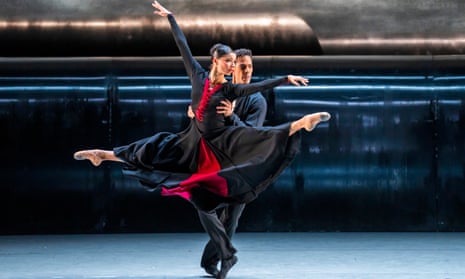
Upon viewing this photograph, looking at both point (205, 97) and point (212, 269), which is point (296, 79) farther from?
point (212, 269)

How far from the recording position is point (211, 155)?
5.45 meters

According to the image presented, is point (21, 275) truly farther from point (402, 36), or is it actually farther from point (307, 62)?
point (402, 36)

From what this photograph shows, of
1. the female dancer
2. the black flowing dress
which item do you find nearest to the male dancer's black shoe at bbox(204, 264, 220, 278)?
the female dancer

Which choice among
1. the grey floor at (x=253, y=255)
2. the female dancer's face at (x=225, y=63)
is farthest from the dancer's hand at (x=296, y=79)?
the grey floor at (x=253, y=255)

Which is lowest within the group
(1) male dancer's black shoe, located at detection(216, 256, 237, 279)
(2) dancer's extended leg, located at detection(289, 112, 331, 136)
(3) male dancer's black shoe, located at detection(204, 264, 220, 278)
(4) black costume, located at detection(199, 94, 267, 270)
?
(3) male dancer's black shoe, located at detection(204, 264, 220, 278)

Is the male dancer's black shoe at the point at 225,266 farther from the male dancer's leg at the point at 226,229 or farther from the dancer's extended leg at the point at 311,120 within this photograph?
the dancer's extended leg at the point at 311,120

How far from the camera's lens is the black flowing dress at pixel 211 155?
17.3ft

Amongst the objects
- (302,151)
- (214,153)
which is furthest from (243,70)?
(302,151)

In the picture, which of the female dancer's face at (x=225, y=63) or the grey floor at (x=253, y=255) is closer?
the female dancer's face at (x=225, y=63)

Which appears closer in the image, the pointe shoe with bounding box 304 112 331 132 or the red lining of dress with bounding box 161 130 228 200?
the pointe shoe with bounding box 304 112 331 132

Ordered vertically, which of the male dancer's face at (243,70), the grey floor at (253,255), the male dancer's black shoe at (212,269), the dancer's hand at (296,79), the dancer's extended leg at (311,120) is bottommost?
the grey floor at (253,255)

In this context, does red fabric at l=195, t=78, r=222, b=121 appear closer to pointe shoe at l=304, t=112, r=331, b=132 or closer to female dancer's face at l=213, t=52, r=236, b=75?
female dancer's face at l=213, t=52, r=236, b=75

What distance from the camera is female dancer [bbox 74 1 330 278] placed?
528cm

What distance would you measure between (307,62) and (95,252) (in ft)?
10.2
